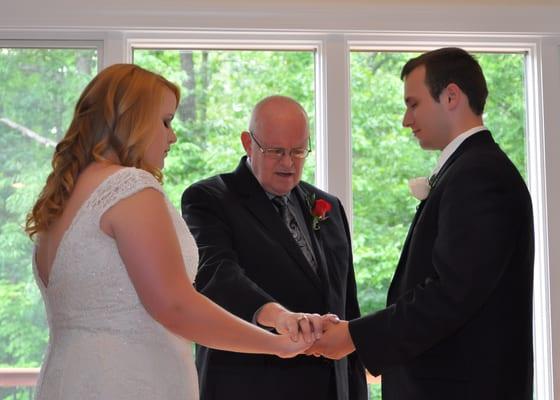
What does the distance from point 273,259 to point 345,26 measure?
161 cm

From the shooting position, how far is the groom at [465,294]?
2166mm

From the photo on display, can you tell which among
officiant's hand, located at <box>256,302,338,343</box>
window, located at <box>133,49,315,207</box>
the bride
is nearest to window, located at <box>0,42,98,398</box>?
window, located at <box>133,49,315,207</box>

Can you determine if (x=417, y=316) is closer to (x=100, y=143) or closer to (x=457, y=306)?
(x=457, y=306)

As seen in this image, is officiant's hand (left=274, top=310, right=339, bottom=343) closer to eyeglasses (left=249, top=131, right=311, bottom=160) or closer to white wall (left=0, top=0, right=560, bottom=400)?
eyeglasses (left=249, top=131, right=311, bottom=160)

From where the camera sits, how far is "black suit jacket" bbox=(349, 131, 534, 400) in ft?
7.11

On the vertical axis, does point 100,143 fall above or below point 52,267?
above

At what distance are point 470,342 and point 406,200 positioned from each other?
195 centimetres

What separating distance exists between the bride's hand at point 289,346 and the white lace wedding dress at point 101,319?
0.49m

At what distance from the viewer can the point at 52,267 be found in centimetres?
196

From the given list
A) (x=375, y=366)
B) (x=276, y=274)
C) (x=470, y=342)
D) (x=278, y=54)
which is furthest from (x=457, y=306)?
(x=278, y=54)

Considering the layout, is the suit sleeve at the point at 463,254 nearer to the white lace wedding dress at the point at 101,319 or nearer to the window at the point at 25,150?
the white lace wedding dress at the point at 101,319

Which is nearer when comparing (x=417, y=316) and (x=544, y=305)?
(x=417, y=316)

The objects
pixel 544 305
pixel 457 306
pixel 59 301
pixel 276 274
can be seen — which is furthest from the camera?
pixel 544 305

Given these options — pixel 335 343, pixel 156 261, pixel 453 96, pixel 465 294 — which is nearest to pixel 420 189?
pixel 453 96
